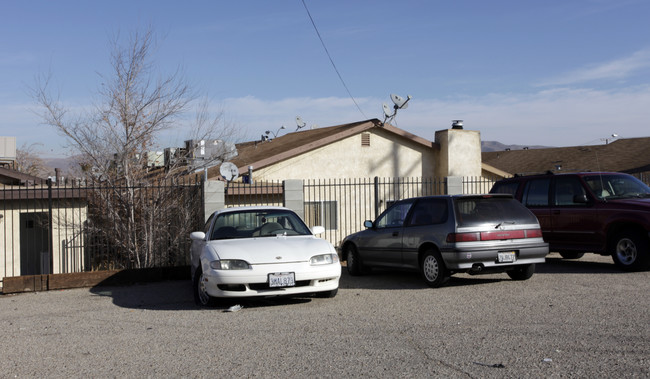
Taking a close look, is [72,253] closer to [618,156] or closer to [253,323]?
[253,323]

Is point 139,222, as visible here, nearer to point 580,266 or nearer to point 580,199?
point 580,199

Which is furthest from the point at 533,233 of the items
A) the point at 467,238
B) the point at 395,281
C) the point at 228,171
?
the point at 228,171

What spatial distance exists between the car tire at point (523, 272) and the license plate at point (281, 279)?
4054 millimetres

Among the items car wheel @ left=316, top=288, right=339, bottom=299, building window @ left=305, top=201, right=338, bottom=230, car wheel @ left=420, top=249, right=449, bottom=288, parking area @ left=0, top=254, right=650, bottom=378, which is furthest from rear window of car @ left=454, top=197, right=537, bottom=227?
building window @ left=305, top=201, right=338, bottom=230

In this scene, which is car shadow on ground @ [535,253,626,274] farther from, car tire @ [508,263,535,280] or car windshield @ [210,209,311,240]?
car windshield @ [210,209,311,240]

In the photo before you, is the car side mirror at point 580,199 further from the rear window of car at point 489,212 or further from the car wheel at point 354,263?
the car wheel at point 354,263

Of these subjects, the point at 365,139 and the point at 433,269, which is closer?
the point at 433,269

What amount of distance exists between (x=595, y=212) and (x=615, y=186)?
0.77m

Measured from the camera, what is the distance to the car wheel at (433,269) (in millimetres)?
10086

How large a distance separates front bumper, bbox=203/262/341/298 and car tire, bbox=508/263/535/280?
364 centimetres

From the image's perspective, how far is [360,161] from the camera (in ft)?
72.1

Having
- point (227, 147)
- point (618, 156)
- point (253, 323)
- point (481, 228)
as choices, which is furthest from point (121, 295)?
point (618, 156)

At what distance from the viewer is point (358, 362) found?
18.7 feet

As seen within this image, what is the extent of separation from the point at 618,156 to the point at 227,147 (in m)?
23.8
